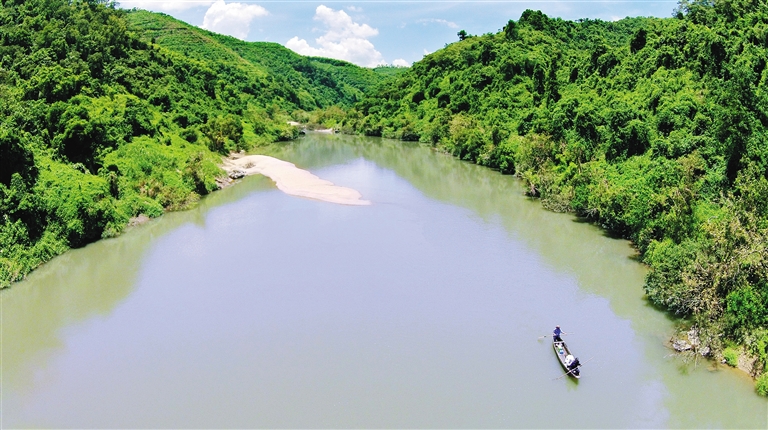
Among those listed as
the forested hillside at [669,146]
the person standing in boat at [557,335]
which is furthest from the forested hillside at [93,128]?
the forested hillside at [669,146]

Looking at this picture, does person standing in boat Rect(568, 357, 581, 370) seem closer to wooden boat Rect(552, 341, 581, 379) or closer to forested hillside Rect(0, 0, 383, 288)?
wooden boat Rect(552, 341, 581, 379)

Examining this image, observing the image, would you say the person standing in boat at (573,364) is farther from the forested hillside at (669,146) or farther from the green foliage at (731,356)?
the green foliage at (731,356)

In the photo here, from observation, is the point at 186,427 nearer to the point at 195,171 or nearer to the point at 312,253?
the point at 312,253

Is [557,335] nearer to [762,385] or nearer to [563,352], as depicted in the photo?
[563,352]

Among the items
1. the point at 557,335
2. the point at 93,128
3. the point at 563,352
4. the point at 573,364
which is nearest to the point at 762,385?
the point at 573,364

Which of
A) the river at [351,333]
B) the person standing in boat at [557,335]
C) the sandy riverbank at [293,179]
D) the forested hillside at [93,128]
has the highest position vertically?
the forested hillside at [93,128]

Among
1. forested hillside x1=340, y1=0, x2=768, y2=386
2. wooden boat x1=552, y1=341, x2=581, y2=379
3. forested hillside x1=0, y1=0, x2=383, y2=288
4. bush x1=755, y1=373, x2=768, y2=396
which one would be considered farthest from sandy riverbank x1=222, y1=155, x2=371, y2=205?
bush x1=755, y1=373, x2=768, y2=396
